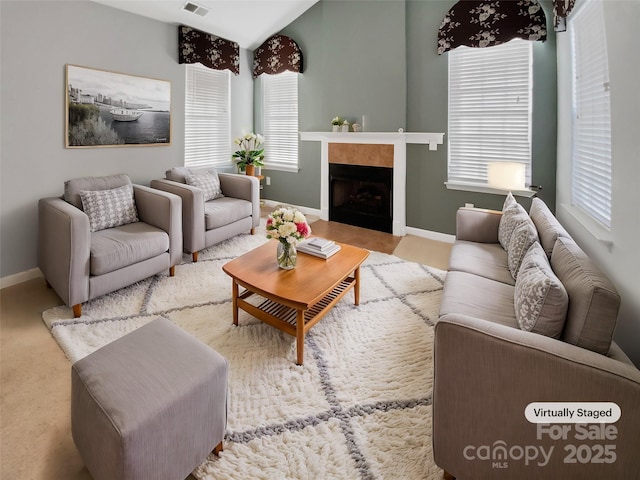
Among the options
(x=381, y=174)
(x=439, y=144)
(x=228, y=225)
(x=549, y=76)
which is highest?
(x=549, y=76)

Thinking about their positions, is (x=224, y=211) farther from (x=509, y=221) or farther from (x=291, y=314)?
(x=509, y=221)

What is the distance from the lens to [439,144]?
14.3ft

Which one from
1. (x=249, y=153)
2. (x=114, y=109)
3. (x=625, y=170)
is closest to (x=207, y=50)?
(x=249, y=153)

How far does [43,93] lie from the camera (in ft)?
10.8

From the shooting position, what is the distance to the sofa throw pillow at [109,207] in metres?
3.15


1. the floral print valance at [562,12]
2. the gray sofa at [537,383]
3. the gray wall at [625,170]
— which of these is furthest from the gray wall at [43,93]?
the gray wall at [625,170]

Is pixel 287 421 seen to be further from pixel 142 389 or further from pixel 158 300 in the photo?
pixel 158 300

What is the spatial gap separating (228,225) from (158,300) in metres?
1.39

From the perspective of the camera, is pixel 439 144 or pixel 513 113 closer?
pixel 513 113

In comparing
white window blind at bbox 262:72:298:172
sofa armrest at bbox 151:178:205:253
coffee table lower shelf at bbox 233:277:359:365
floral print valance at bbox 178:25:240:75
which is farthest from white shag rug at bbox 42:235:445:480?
white window blind at bbox 262:72:298:172

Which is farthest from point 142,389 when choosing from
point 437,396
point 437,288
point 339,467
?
point 437,288

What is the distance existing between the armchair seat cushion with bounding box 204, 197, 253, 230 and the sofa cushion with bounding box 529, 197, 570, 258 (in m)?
2.98

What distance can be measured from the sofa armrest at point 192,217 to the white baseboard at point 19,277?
4.36 feet

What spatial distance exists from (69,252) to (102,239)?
0.35m
